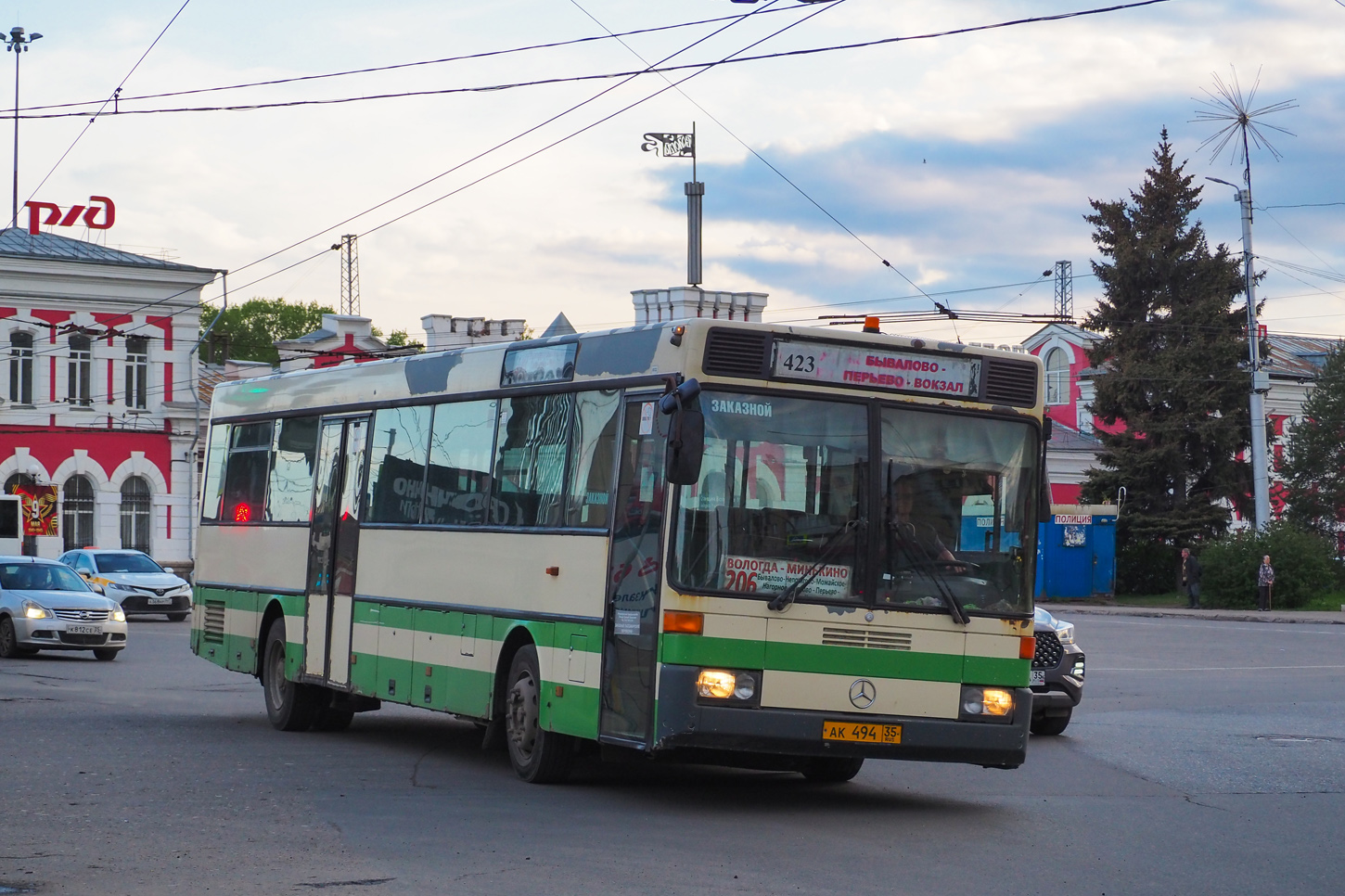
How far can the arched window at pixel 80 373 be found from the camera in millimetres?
57562

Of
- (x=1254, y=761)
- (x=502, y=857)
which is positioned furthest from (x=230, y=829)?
(x=1254, y=761)

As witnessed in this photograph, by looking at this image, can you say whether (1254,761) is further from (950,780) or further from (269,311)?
(269,311)

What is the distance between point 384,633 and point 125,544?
46.6 metres

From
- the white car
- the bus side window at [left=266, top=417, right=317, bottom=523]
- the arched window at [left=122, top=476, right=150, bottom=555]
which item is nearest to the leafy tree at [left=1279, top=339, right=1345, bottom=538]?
the arched window at [left=122, top=476, right=150, bottom=555]

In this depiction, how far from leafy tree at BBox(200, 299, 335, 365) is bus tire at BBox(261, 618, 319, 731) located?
81.8 metres

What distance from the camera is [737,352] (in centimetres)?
1084

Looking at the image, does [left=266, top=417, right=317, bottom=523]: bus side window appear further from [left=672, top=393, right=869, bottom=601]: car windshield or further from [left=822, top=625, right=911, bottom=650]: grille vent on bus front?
[left=822, top=625, right=911, bottom=650]: grille vent on bus front

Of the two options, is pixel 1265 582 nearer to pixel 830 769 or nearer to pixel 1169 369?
pixel 1169 369

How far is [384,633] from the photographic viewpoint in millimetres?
14203

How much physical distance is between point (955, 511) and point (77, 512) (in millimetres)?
50730

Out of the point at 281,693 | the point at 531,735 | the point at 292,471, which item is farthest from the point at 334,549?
the point at 531,735

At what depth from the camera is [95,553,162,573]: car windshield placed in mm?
39250

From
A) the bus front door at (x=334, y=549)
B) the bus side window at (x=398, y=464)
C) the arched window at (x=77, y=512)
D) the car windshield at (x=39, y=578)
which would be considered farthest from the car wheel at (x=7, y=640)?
the arched window at (x=77, y=512)

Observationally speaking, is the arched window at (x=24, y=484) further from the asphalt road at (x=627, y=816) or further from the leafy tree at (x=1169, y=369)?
the asphalt road at (x=627, y=816)
